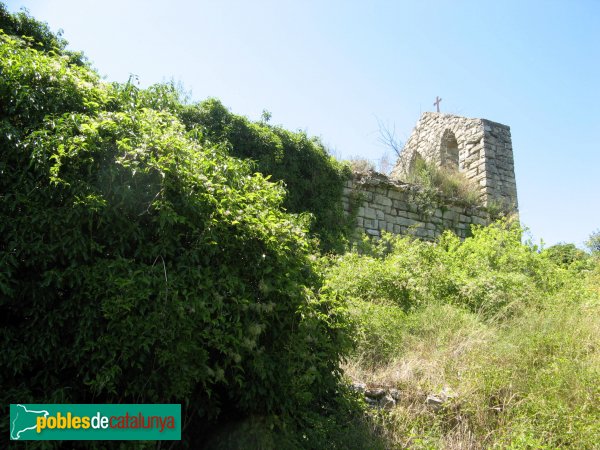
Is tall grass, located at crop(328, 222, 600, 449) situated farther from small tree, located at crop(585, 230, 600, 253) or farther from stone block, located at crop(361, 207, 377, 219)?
small tree, located at crop(585, 230, 600, 253)

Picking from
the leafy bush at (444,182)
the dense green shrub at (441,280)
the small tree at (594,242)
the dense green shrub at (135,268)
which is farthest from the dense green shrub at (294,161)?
the small tree at (594,242)

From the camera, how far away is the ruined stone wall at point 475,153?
11961 millimetres

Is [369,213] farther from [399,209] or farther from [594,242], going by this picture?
[594,242]

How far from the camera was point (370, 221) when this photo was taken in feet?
33.0

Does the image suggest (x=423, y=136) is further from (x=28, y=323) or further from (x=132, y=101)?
(x=28, y=323)

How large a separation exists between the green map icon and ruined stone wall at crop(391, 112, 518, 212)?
10.2m

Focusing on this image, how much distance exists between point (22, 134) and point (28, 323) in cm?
110

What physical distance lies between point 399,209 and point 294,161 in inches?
108

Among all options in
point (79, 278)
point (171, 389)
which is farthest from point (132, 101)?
point (171, 389)

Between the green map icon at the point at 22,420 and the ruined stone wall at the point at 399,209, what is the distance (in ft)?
25.2

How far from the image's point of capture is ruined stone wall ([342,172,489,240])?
9969mm

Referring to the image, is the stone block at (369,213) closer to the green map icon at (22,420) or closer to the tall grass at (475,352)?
the tall grass at (475,352)

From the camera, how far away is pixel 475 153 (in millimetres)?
12312

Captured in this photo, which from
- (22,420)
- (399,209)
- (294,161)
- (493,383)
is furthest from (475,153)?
(22,420)
